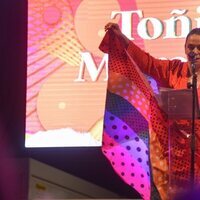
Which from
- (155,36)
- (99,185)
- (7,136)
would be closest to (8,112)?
(7,136)

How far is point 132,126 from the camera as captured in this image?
264 cm

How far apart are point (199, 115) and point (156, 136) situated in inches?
9.0

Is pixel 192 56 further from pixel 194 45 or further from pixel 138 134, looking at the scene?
pixel 138 134

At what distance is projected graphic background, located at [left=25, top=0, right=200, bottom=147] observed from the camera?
11.7ft

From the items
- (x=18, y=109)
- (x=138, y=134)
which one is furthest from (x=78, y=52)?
(x=138, y=134)

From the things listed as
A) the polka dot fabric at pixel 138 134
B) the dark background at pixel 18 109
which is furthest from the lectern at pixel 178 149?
the dark background at pixel 18 109

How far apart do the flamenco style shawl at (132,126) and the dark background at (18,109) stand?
3.52 ft

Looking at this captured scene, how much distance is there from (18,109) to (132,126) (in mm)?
1354

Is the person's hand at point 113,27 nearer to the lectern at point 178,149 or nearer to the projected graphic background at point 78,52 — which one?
the lectern at point 178,149

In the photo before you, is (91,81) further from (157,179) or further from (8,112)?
(157,179)

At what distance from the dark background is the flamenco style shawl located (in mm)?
1072

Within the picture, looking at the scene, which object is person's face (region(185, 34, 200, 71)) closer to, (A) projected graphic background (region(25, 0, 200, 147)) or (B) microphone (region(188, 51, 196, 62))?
(B) microphone (region(188, 51, 196, 62))

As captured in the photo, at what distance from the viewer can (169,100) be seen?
2.41m

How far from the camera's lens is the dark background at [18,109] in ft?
12.2
